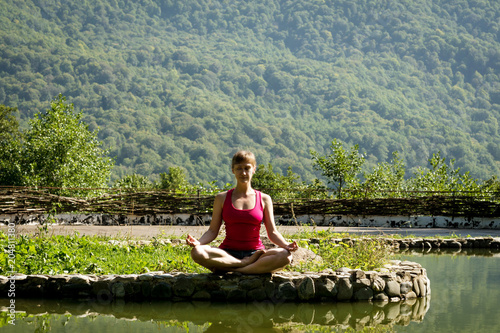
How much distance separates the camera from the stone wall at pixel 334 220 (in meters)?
17.2

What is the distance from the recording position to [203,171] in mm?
105438

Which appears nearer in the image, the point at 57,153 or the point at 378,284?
the point at 378,284

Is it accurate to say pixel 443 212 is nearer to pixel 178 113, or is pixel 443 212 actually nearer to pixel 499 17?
pixel 178 113

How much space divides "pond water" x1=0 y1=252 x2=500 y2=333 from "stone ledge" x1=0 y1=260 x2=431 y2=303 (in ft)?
0.47

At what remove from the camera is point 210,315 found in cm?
569

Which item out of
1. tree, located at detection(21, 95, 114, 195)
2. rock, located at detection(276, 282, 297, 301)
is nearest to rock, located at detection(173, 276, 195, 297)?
rock, located at detection(276, 282, 297, 301)

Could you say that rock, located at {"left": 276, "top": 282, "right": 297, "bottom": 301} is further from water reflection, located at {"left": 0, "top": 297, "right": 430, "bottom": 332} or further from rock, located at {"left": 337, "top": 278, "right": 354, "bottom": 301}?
rock, located at {"left": 337, "top": 278, "right": 354, "bottom": 301}

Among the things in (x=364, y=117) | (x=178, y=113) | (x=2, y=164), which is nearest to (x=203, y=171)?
(x=178, y=113)

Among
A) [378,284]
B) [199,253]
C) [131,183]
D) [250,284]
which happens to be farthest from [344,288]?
[131,183]

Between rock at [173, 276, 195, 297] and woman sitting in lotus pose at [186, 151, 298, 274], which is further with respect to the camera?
rock at [173, 276, 195, 297]

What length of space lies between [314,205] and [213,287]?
12087 mm

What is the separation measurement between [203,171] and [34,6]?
120950 millimetres

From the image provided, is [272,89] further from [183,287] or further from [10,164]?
[183,287]

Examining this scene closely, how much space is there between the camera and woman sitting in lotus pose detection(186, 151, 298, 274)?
5.73 metres
